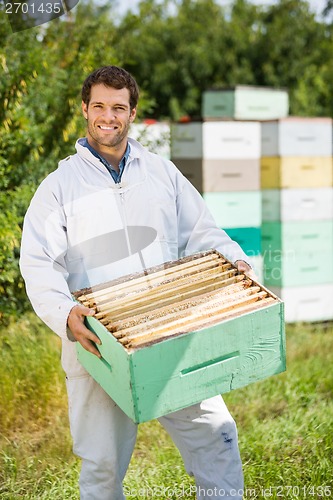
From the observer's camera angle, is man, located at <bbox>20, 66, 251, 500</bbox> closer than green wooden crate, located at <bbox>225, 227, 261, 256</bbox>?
Yes

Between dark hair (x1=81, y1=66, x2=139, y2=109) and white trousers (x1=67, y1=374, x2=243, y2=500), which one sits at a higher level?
→ dark hair (x1=81, y1=66, x2=139, y2=109)

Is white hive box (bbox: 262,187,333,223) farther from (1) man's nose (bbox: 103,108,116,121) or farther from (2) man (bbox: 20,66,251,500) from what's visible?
(1) man's nose (bbox: 103,108,116,121)

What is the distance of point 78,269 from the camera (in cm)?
199

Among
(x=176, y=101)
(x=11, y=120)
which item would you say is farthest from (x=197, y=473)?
(x=176, y=101)

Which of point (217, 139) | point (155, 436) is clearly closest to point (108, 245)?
point (155, 436)

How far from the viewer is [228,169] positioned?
4.35m

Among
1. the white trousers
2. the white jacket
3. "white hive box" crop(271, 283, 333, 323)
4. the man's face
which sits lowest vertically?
"white hive box" crop(271, 283, 333, 323)

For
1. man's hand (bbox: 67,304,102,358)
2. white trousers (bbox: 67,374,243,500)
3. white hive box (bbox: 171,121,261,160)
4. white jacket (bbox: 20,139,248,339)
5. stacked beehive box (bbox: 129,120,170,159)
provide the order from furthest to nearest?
white hive box (bbox: 171,121,261,160)
stacked beehive box (bbox: 129,120,170,159)
white trousers (bbox: 67,374,243,500)
white jacket (bbox: 20,139,248,339)
man's hand (bbox: 67,304,102,358)

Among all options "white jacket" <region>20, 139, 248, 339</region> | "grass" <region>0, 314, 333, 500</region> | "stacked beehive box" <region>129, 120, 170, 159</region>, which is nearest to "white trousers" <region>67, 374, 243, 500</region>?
"white jacket" <region>20, 139, 248, 339</region>

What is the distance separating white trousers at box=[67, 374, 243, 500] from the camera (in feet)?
6.43

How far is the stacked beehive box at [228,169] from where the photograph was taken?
428cm

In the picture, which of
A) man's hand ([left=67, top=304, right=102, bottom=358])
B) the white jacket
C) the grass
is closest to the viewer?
man's hand ([left=67, top=304, right=102, bottom=358])

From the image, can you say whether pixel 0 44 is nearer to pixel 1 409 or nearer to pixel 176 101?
pixel 1 409

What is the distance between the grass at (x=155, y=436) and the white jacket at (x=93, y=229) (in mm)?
889
